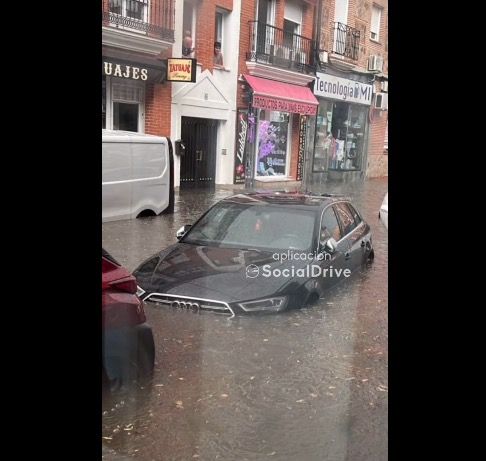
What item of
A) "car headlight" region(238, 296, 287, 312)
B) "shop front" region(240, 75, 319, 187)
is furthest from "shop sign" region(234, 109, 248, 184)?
"car headlight" region(238, 296, 287, 312)

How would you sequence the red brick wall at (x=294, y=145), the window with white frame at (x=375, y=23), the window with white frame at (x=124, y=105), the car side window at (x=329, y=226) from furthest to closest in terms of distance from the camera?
the red brick wall at (x=294, y=145)
the car side window at (x=329, y=226)
the window with white frame at (x=124, y=105)
the window with white frame at (x=375, y=23)

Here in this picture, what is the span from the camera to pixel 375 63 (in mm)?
1976

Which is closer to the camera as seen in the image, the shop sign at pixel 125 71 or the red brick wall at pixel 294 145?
the shop sign at pixel 125 71

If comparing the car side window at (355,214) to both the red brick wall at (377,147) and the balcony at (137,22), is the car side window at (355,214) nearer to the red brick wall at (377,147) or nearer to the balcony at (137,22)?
the red brick wall at (377,147)

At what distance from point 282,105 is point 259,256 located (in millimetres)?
618

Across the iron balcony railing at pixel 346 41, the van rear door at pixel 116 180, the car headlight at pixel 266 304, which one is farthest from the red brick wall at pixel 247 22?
the car headlight at pixel 266 304

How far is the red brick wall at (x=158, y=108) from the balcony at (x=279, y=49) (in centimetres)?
35

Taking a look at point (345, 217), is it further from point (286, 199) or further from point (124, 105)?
point (124, 105)

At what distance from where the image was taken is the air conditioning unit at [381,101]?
74.5 inches
